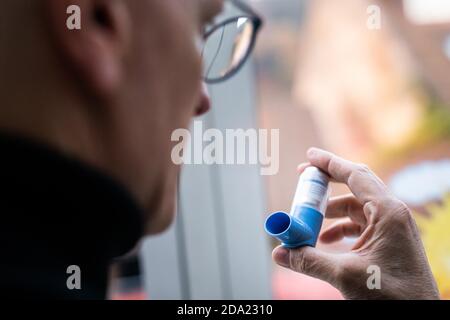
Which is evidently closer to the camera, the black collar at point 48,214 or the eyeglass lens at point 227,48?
the black collar at point 48,214

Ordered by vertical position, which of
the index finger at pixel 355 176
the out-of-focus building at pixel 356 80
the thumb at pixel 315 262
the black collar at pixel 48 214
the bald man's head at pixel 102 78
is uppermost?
the out-of-focus building at pixel 356 80

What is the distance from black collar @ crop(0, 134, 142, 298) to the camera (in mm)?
573

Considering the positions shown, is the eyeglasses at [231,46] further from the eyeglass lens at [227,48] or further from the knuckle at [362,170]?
the knuckle at [362,170]

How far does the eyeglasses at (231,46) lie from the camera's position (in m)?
1.02

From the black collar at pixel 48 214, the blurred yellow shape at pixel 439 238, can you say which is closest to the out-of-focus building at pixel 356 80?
the blurred yellow shape at pixel 439 238

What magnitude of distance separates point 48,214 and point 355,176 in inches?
22.5

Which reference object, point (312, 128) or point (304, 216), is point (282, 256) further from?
point (312, 128)

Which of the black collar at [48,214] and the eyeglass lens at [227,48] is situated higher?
the eyeglass lens at [227,48]

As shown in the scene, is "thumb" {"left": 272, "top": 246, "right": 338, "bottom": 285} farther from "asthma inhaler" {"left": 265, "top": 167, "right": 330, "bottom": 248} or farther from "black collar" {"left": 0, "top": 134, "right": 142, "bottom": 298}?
"black collar" {"left": 0, "top": 134, "right": 142, "bottom": 298}

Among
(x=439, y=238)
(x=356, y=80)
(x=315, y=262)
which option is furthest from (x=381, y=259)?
(x=356, y=80)

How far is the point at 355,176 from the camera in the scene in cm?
97

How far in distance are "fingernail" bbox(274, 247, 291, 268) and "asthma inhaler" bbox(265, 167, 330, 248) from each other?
0.07ft

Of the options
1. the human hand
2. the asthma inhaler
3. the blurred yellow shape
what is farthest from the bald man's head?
the blurred yellow shape

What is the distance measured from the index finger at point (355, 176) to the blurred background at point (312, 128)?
4.9 inches
